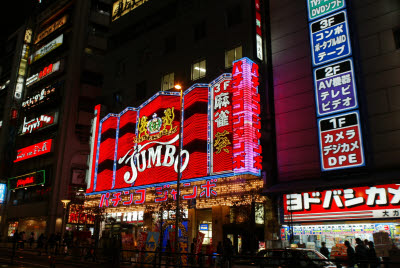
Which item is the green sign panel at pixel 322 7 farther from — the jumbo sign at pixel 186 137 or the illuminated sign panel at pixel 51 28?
the illuminated sign panel at pixel 51 28

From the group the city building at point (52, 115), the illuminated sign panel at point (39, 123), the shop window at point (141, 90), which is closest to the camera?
the shop window at point (141, 90)

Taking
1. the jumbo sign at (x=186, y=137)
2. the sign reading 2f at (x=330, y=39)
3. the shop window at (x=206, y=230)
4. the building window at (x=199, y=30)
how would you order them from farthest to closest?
the building window at (x=199, y=30)
the shop window at (x=206, y=230)
the jumbo sign at (x=186, y=137)
the sign reading 2f at (x=330, y=39)

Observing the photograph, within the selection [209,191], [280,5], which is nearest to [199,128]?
[209,191]

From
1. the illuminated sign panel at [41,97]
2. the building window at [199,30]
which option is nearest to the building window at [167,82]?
the building window at [199,30]

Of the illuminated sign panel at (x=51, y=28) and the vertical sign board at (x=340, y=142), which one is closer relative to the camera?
the vertical sign board at (x=340, y=142)

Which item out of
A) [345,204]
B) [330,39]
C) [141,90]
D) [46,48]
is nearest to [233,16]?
[330,39]

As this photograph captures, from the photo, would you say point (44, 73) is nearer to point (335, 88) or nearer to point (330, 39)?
point (330, 39)

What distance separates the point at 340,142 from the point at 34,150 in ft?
130

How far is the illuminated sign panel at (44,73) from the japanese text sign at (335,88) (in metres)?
37.3

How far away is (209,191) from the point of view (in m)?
24.5

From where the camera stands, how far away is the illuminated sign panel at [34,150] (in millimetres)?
44250

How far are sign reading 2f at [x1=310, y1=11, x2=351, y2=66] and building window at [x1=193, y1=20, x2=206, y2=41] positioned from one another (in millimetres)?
10576

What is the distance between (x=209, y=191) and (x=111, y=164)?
12.9 m

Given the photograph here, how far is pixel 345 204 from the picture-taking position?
19.2m
